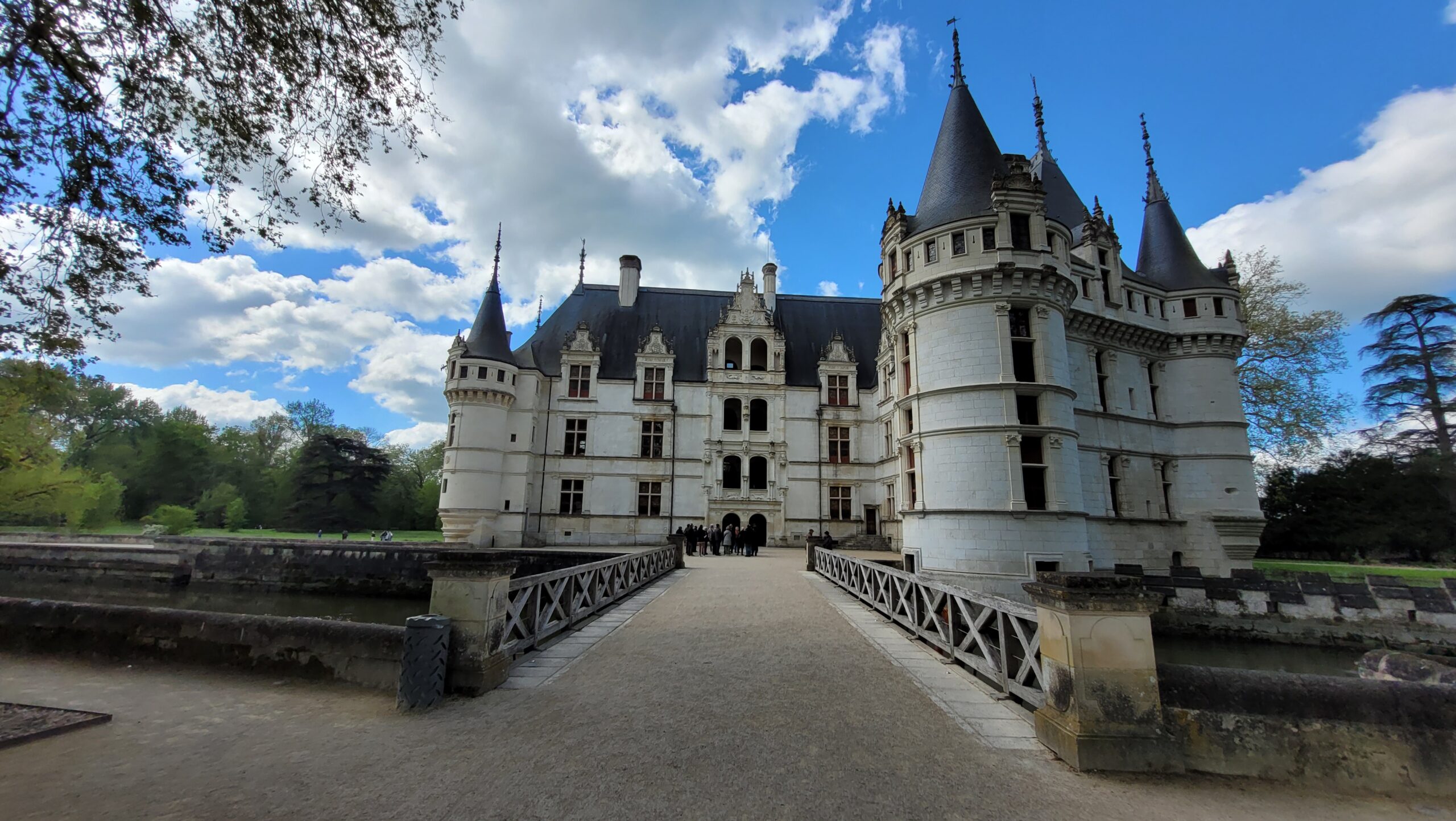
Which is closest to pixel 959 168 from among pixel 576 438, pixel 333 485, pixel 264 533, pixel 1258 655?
pixel 1258 655

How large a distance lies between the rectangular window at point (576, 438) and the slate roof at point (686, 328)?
2.73m

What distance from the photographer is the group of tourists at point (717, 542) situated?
23375 millimetres

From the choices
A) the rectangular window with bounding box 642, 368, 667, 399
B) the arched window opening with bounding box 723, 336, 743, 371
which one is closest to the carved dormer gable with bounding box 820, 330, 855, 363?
the arched window opening with bounding box 723, 336, 743, 371

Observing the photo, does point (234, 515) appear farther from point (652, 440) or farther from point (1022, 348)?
point (1022, 348)

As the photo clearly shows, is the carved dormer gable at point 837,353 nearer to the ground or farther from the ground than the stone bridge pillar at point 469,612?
farther from the ground

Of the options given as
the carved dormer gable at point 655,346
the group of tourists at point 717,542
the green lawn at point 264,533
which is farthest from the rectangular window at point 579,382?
the green lawn at point 264,533

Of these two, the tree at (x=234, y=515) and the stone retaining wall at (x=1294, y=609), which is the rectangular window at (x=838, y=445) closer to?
the stone retaining wall at (x=1294, y=609)

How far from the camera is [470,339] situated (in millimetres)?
26641

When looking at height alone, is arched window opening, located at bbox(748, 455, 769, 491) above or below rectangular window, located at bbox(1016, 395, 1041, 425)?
below

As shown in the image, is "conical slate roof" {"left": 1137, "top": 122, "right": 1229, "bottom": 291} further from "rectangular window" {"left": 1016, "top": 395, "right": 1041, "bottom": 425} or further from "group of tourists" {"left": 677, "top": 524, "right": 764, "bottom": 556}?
"group of tourists" {"left": 677, "top": 524, "right": 764, "bottom": 556}

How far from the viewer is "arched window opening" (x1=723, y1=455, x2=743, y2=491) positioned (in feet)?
93.8

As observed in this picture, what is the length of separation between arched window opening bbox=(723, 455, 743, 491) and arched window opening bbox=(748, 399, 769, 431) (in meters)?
1.84

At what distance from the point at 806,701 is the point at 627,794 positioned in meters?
2.25

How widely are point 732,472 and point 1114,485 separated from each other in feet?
53.6
